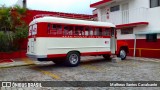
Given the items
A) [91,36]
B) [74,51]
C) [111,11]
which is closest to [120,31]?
[111,11]

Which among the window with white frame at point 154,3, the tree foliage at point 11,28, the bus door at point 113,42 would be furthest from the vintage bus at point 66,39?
the tree foliage at point 11,28

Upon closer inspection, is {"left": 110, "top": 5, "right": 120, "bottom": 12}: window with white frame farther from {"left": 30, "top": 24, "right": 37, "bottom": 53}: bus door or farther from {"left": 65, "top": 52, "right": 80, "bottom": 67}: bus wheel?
{"left": 30, "top": 24, "right": 37, "bottom": 53}: bus door

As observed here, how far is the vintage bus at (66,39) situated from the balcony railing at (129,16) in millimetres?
4604

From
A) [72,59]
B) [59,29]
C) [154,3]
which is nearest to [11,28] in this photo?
[59,29]

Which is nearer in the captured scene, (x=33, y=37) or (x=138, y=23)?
(x=33, y=37)

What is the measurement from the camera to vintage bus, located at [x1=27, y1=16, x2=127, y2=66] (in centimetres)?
1187

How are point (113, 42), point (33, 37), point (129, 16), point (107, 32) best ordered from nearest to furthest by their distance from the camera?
point (33, 37) < point (107, 32) < point (113, 42) < point (129, 16)

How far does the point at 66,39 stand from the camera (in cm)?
1266

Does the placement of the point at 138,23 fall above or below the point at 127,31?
above

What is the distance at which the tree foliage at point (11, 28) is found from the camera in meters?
17.6

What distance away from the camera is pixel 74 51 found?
13.1 m

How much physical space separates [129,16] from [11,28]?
10.2 meters

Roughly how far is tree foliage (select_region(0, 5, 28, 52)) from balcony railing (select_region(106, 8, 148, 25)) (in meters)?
8.45

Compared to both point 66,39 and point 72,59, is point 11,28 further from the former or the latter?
point 72,59
